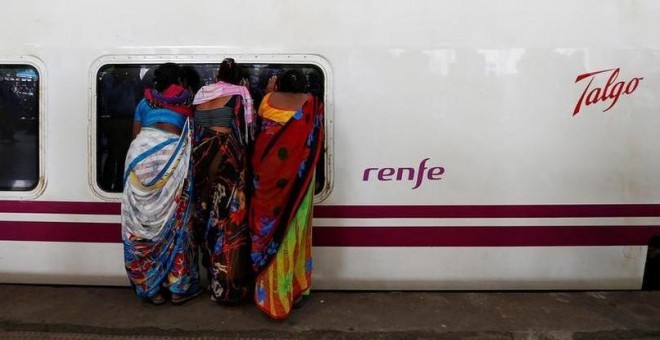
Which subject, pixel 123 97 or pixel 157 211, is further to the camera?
pixel 123 97

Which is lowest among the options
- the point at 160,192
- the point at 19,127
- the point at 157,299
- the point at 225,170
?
the point at 157,299

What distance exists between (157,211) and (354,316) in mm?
1194

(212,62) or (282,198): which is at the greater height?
(212,62)

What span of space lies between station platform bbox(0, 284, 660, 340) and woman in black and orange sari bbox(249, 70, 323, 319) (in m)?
0.22

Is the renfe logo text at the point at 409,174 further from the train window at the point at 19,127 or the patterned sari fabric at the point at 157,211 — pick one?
the train window at the point at 19,127

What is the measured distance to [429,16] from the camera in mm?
2965

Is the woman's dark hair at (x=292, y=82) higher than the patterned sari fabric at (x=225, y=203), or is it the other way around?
the woman's dark hair at (x=292, y=82)

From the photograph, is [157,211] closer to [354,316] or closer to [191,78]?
[191,78]

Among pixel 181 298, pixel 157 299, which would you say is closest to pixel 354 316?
pixel 181 298

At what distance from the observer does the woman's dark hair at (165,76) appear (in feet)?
9.20

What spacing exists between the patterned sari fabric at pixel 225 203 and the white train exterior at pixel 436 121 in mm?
460

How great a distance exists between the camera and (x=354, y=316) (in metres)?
2.78

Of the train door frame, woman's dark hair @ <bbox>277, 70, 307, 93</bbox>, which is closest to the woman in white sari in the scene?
the train door frame

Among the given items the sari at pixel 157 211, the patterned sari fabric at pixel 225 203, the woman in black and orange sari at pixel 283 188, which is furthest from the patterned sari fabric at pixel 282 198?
the sari at pixel 157 211
